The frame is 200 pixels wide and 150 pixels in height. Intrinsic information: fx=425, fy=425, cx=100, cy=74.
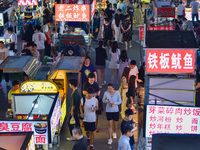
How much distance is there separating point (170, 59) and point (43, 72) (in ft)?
16.7

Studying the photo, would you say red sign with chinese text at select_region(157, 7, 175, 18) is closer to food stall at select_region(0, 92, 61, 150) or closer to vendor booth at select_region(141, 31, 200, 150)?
vendor booth at select_region(141, 31, 200, 150)

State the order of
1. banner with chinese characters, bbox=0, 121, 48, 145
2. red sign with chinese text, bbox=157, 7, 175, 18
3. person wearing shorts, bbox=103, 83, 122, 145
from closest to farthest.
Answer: banner with chinese characters, bbox=0, 121, 48, 145, person wearing shorts, bbox=103, 83, 122, 145, red sign with chinese text, bbox=157, 7, 175, 18

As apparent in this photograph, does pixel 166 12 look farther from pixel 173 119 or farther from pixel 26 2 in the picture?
pixel 173 119

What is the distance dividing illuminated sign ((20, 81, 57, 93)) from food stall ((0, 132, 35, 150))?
518 centimetres

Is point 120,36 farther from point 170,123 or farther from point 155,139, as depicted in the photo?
point 155,139

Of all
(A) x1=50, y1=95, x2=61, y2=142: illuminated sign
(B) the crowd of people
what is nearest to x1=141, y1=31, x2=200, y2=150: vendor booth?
(B) the crowd of people

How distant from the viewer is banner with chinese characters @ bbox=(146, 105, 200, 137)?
8547 millimetres

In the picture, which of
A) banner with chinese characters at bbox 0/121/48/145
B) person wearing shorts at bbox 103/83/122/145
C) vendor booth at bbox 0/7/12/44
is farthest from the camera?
vendor booth at bbox 0/7/12/44

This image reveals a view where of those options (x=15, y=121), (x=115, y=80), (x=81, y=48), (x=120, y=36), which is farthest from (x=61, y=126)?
(x=120, y=36)

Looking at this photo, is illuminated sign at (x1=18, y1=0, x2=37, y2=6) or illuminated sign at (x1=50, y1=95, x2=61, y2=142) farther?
illuminated sign at (x1=18, y1=0, x2=37, y2=6)

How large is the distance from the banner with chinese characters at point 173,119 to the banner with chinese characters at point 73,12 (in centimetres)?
874

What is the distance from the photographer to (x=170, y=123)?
8.62 metres

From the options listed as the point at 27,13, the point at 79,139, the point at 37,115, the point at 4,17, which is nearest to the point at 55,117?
the point at 37,115

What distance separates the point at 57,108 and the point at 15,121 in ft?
4.62
